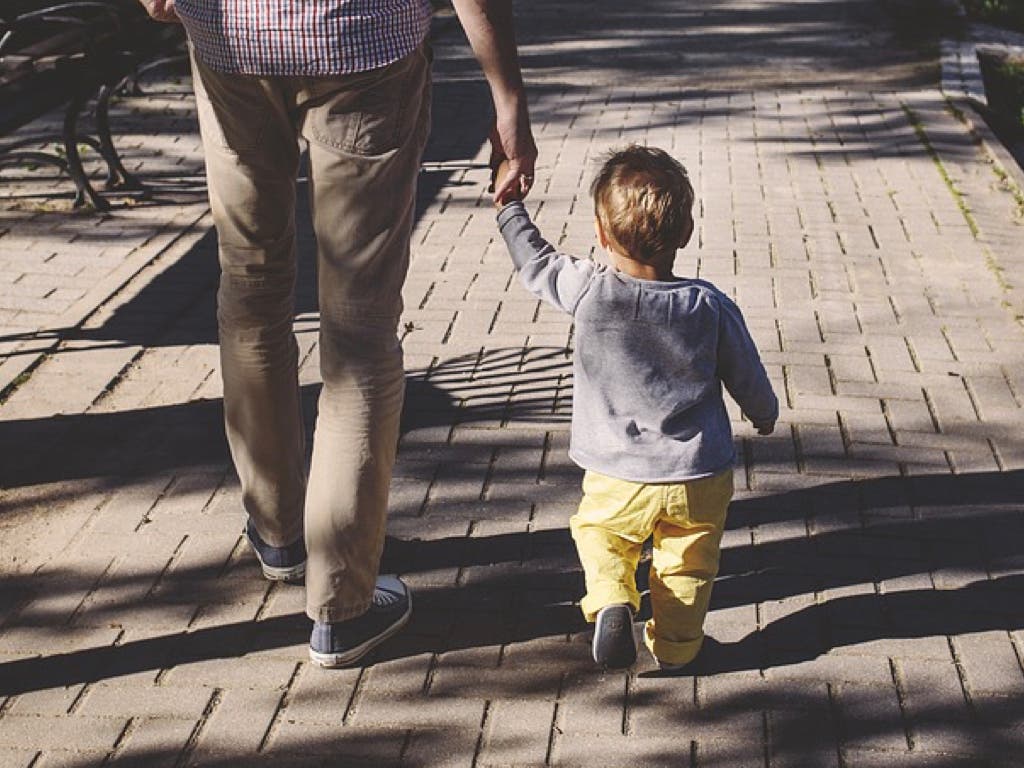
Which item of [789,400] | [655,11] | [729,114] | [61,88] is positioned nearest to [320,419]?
[789,400]

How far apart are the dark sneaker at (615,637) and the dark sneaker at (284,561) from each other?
881mm

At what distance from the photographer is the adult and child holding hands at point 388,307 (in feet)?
9.27

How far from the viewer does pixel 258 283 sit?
10.4 ft

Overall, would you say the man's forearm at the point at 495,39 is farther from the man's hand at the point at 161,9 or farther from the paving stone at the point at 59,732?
the paving stone at the point at 59,732

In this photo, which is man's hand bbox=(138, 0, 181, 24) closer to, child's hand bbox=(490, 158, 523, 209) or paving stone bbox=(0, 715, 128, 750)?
child's hand bbox=(490, 158, 523, 209)

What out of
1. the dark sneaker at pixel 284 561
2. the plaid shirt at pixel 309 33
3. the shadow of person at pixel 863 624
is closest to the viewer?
the plaid shirt at pixel 309 33

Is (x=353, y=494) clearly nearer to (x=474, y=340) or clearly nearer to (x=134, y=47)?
(x=474, y=340)

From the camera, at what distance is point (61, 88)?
625 cm

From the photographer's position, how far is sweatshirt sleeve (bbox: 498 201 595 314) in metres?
3.12

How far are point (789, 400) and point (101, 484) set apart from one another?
7.71 ft

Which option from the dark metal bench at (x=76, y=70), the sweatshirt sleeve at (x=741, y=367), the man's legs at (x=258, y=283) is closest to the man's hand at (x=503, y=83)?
the man's legs at (x=258, y=283)

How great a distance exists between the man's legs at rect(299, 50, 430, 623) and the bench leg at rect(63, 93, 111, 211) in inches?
172

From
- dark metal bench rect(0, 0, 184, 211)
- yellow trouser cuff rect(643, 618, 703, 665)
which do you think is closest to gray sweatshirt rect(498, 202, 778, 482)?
yellow trouser cuff rect(643, 618, 703, 665)

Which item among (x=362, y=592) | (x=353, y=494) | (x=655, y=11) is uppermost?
(x=353, y=494)
